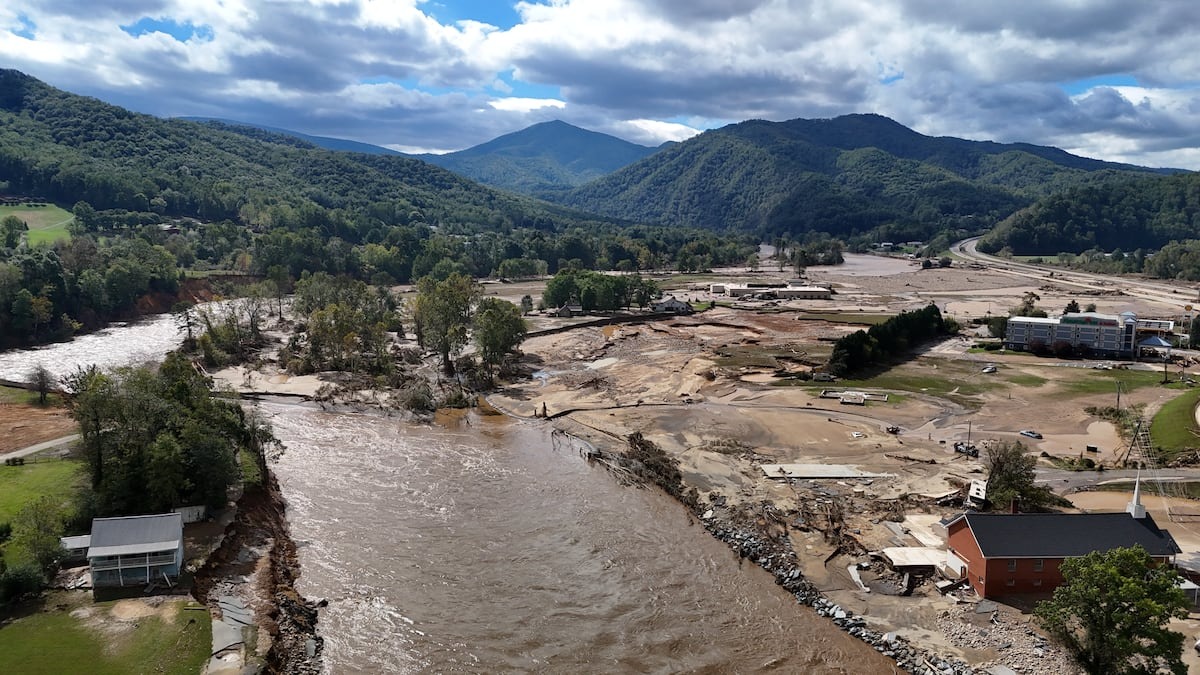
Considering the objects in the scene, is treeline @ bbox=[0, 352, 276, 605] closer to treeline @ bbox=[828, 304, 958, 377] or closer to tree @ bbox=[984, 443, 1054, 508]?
tree @ bbox=[984, 443, 1054, 508]

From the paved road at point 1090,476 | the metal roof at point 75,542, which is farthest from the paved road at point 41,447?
the paved road at point 1090,476

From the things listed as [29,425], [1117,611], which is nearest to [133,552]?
[29,425]

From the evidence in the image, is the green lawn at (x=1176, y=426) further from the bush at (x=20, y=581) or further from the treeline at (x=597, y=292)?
the treeline at (x=597, y=292)

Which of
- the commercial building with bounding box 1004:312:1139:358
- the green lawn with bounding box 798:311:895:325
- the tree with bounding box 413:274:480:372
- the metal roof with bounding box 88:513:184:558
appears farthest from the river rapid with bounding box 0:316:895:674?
the green lawn with bounding box 798:311:895:325

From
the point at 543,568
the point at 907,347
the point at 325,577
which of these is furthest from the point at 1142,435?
the point at 325,577

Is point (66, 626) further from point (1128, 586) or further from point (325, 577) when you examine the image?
point (1128, 586)

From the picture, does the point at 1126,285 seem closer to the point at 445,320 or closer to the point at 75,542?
the point at 445,320
